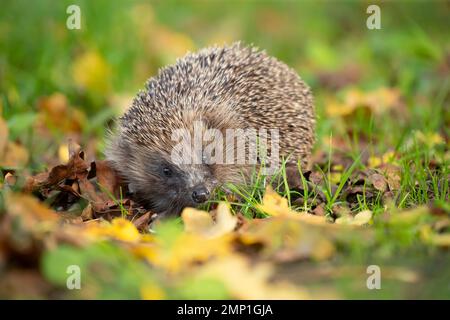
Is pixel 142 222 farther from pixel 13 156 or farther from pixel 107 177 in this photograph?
pixel 13 156

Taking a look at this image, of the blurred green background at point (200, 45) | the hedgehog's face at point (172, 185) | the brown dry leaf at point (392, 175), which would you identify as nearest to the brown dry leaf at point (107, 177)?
the hedgehog's face at point (172, 185)

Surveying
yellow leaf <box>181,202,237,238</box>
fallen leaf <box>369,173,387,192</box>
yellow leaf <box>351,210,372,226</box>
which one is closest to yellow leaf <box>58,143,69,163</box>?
yellow leaf <box>181,202,237,238</box>

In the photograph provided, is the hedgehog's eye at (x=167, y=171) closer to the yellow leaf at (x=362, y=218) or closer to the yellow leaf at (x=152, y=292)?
the yellow leaf at (x=362, y=218)

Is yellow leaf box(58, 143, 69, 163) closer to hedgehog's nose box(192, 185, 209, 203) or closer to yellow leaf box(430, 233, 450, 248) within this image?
hedgehog's nose box(192, 185, 209, 203)

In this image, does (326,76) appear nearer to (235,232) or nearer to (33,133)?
(33,133)

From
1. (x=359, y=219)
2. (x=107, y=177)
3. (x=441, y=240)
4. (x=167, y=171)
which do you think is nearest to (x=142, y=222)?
(x=167, y=171)

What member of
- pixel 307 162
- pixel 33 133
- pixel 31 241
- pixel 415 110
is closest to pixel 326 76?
pixel 415 110

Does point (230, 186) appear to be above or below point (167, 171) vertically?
below
